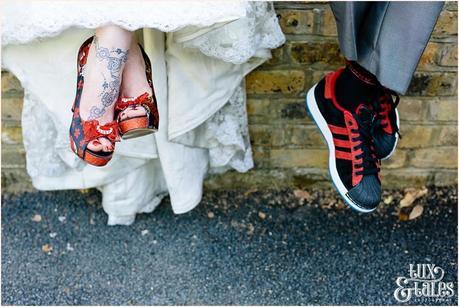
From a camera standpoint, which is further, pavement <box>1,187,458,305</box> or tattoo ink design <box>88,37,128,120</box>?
pavement <box>1,187,458,305</box>

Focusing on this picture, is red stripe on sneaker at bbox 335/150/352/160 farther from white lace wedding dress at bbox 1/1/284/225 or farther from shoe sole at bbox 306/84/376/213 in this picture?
white lace wedding dress at bbox 1/1/284/225

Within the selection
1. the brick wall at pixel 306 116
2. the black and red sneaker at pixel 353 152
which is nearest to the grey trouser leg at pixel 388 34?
the black and red sneaker at pixel 353 152

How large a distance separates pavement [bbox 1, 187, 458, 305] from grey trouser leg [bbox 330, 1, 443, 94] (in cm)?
65

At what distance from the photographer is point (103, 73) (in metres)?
1.22

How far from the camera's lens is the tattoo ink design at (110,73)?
4.00 feet

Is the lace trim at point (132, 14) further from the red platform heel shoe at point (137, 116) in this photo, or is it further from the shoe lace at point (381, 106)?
the shoe lace at point (381, 106)

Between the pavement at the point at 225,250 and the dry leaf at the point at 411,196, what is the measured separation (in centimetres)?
3

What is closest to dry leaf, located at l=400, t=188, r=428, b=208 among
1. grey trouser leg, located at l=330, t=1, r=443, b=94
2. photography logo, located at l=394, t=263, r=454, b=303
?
photography logo, located at l=394, t=263, r=454, b=303

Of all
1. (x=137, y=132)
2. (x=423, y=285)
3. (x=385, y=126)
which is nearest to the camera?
(x=137, y=132)

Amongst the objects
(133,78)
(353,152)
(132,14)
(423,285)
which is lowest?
(423,285)

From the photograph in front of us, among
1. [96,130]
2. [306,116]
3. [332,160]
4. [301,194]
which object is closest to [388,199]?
[301,194]

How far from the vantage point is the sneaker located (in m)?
1.52

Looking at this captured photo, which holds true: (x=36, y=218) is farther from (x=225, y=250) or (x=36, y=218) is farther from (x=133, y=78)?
(x=133, y=78)

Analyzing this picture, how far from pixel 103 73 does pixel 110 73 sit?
1 cm
